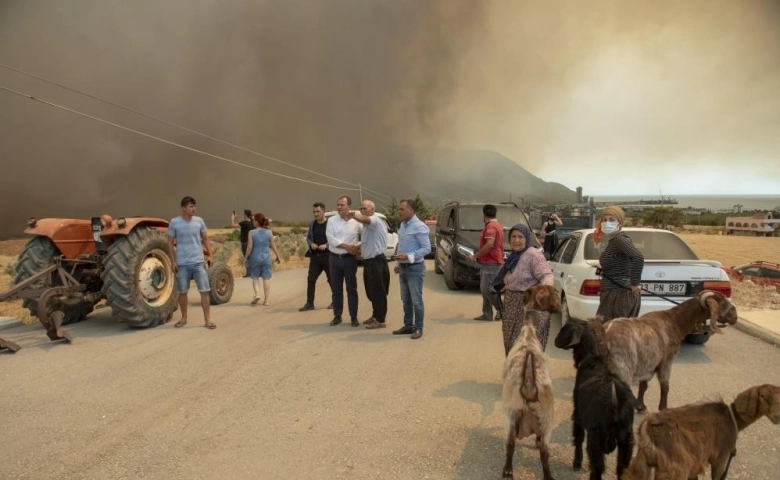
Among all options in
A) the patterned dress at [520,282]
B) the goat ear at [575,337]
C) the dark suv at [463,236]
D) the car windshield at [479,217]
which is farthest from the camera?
the car windshield at [479,217]

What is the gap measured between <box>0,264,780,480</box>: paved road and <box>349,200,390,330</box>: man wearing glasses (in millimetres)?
401

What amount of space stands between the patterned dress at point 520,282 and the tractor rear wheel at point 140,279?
16.2 feet

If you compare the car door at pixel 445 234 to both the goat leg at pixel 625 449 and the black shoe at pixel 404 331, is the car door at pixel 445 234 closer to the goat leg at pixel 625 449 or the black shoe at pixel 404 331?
the black shoe at pixel 404 331

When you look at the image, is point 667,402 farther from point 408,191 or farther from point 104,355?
point 408,191

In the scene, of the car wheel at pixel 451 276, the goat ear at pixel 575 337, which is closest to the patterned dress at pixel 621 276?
the goat ear at pixel 575 337

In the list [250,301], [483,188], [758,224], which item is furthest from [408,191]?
[250,301]

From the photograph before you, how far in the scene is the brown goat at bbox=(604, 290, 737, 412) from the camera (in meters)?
3.44

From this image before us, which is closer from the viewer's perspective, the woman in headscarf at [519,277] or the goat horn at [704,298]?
the goat horn at [704,298]

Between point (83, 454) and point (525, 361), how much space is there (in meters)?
3.05

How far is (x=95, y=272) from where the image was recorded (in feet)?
22.1

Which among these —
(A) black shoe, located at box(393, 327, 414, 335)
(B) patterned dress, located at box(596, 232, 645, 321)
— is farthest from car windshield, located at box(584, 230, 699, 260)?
(A) black shoe, located at box(393, 327, 414, 335)

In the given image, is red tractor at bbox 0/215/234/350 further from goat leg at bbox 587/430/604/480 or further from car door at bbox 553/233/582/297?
goat leg at bbox 587/430/604/480

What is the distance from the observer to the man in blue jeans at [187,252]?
21.7ft

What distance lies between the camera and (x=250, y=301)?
29.2 ft
